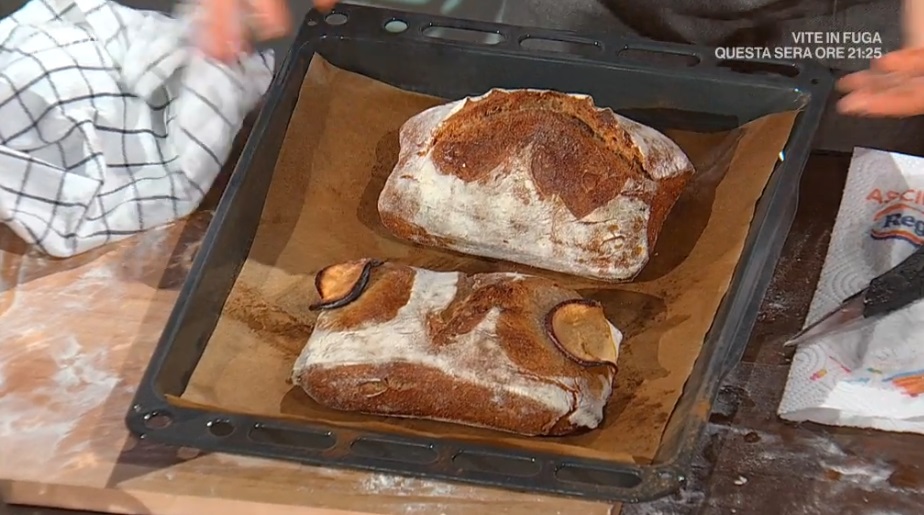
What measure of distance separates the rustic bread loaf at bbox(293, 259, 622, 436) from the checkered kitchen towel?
28 centimetres

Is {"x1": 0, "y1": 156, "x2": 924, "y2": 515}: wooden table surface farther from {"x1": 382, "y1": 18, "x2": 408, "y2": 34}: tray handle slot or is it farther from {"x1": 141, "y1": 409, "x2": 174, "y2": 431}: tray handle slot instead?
{"x1": 382, "y1": 18, "x2": 408, "y2": 34}: tray handle slot

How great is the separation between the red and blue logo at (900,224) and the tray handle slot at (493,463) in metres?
0.49

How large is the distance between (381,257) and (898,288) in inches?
20.0

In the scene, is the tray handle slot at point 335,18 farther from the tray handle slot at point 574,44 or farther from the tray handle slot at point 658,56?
the tray handle slot at point 658,56

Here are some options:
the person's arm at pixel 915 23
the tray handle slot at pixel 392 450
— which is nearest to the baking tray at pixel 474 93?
the tray handle slot at pixel 392 450

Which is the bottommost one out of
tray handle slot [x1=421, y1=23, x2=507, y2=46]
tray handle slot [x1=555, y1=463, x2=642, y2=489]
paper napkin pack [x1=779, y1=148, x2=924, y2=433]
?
tray handle slot [x1=555, y1=463, x2=642, y2=489]

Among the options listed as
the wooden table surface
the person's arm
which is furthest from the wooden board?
the person's arm

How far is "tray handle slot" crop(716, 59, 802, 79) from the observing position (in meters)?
1.10

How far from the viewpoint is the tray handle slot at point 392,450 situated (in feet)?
2.67

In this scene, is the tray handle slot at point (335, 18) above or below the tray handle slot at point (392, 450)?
above

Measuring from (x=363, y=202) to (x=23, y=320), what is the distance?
0.37 metres

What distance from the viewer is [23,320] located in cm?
104

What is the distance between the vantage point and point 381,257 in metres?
1.08

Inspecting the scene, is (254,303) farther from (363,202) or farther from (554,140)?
(554,140)
